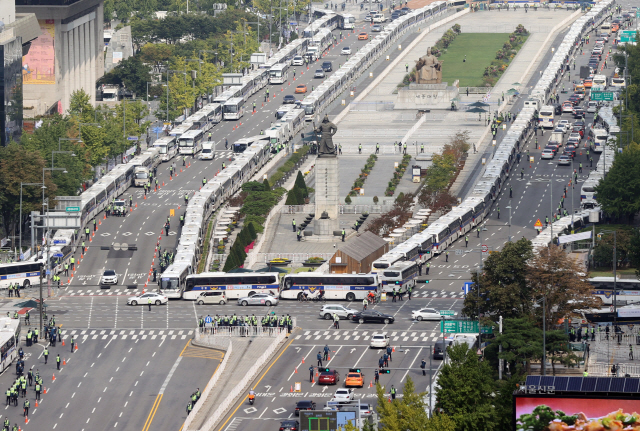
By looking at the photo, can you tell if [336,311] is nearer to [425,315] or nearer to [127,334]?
[425,315]

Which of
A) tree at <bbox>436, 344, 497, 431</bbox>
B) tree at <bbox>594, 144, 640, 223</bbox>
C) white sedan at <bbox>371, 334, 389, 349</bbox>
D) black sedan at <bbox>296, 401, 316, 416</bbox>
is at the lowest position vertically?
white sedan at <bbox>371, 334, 389, 349</bbox>

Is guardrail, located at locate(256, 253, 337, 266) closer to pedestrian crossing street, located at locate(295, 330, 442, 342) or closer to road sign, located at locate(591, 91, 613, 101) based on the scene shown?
pedestrian crossing street, located at locate(295, 330, 442, 342)

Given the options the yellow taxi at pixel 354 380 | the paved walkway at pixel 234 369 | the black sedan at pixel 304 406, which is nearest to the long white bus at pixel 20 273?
the paved walkway at pixel 234 369

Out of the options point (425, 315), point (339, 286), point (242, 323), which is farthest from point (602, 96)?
point (242, 323)

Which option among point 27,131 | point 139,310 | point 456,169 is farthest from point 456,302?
point 27,131

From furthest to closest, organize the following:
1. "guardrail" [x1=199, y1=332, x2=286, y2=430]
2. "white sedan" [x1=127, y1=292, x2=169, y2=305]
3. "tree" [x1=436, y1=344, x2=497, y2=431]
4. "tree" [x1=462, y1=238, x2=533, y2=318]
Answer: "white sedan" [x1=127, y1=292, x2=169, y2=305]
"tree" [x1=462, y1=238, x2=533, y2=318]
"guardrail" [x1=199, y1=332, x2=286, y2=430]
"tree" [x1=436, y1=344, x2=497, y2=431]

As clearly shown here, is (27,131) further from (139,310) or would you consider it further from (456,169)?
(139,310)

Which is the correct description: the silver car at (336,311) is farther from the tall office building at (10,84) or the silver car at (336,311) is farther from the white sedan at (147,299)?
the tall office building at (10,84)

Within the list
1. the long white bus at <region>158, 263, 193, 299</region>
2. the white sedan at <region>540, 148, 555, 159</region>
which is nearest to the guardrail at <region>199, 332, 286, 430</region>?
the long white bus at <region>158, 263, 193, 299</region>
